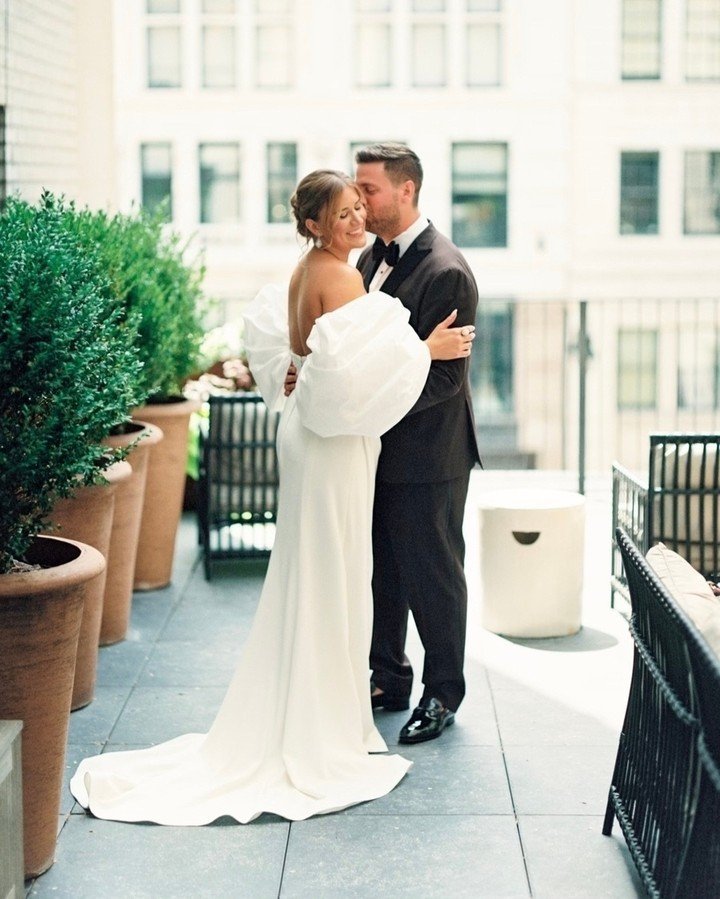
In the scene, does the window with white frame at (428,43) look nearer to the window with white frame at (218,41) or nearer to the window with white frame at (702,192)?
the window with white frame at (218,41)

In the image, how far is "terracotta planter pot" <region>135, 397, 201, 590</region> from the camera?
6227 millimetres

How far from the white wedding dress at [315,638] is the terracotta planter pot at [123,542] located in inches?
54.4

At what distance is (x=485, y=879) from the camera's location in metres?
3.40

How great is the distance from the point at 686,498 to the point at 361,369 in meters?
1.92

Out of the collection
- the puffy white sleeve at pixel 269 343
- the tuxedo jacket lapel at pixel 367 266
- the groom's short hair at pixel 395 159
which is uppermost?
the groom's short hair at pixel 395 159

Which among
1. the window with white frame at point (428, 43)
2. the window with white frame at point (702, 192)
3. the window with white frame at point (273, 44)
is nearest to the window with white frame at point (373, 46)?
the window with white frame at point (428, 43)

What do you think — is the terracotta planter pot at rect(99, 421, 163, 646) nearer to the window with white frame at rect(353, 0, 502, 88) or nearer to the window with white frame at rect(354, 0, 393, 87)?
the window with white frame at rect(353, 0, 502, 88)

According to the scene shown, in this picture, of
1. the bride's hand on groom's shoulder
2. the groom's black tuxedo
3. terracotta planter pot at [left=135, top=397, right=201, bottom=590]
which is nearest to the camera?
the bride's hand on groom's shoulder

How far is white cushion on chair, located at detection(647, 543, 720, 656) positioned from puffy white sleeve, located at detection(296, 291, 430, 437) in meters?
0.90

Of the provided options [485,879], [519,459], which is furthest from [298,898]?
[519,459]

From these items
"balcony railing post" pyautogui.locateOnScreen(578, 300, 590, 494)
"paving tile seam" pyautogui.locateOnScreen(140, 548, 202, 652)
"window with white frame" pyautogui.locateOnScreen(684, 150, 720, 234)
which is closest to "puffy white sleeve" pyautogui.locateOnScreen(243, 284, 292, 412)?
"paving tile seam" pyautogui.locateOnScreen(140, 548, 202, 652)

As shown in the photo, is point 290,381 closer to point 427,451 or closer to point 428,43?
point 427,451

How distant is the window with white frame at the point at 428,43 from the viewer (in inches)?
1298


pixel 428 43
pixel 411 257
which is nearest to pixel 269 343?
pixel 411 257
